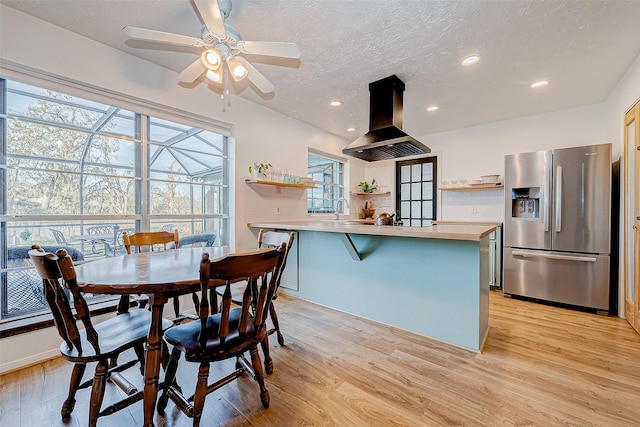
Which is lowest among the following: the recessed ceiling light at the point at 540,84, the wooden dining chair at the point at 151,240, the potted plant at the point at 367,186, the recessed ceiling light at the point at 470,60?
the wooden dining chair at the point at 151,240

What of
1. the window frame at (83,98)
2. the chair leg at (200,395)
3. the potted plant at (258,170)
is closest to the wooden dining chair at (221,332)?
the chair leg at (200,395)

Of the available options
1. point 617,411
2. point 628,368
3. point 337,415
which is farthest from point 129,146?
point 628,368

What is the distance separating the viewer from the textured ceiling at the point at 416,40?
191cm

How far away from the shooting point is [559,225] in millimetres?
3135

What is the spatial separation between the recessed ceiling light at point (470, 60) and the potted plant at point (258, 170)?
7.82 ft

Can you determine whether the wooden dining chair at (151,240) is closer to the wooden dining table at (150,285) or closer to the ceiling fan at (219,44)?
the wooden dining table at (150,285)

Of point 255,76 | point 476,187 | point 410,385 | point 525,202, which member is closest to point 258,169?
point 255,76

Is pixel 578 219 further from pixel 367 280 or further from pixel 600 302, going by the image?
pixel 367 280

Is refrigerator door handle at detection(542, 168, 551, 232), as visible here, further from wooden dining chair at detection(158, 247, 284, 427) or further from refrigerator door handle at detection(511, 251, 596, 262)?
wooden dining chair at detection(158, 247, 284, 427)

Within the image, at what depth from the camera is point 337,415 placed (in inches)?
57.9

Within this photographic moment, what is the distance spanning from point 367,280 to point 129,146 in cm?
262

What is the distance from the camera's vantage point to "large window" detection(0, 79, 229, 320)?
2.03 m

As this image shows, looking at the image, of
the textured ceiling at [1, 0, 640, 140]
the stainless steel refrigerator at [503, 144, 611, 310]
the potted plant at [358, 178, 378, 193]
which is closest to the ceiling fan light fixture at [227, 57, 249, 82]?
the textured ceiling at [1, 0, 640, 140]

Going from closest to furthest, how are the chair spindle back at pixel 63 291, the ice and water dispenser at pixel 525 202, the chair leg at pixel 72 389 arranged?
1. the chair spindle back at pixel 63 291
2. the chair leg at pixel 72 389
3. the ice and water dispenser at pixel 525 202
